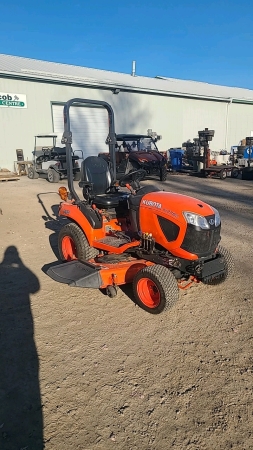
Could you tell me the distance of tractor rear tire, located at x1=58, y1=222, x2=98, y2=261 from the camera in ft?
13.0

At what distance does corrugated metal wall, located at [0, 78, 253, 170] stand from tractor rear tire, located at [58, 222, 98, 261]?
1174 cm

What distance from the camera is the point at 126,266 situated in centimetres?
329

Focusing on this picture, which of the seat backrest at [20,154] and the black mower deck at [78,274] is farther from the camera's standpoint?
the seat backrest at [20,154]

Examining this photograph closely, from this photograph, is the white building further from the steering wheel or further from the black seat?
the steering wheel

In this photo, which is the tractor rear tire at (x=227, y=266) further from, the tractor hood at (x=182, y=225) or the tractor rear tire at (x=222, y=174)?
the tractor rear tire at (x=222, y=174)

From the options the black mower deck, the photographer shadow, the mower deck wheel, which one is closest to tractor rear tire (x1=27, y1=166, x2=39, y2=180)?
the photographer shadow

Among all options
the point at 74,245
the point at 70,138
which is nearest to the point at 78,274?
the point at 74,245

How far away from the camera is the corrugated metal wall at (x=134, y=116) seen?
14.8m

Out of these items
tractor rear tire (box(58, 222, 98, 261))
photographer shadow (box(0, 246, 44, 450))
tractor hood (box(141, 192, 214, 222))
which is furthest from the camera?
tractor rear tire (box(58, 222, 98, 261))

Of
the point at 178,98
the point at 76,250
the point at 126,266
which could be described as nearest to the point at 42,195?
the point at 76,250

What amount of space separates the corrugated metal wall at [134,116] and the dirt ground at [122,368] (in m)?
12.2

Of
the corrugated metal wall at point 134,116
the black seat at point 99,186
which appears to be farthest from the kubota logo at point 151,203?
the corrugated metal wall at point 134,116

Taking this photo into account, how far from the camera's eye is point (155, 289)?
3.14 meters

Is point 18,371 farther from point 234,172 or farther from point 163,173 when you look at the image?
point 234,172
